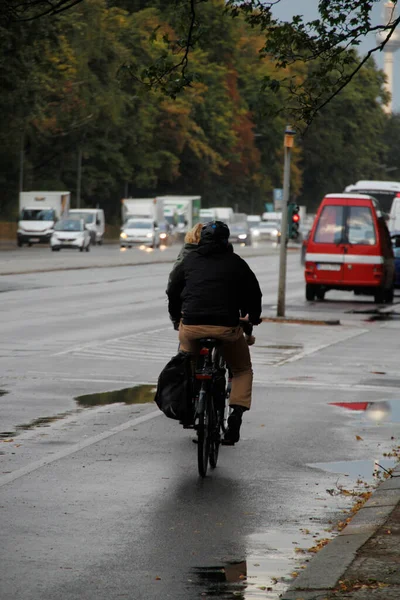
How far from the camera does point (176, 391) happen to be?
9570mm

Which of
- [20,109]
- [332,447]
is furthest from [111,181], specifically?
[332,447]

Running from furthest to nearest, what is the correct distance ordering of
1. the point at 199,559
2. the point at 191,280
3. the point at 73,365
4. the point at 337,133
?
the point at 337,133
the point at 73,365
the point at 191,280
the point at 199,559

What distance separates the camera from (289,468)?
996 centimetres

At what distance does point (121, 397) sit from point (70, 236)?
180 feet

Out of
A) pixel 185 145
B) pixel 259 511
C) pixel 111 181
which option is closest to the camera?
pixel 259 511

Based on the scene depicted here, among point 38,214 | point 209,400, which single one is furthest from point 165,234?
point 209,400

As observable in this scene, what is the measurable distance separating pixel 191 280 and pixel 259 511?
79.7 inches

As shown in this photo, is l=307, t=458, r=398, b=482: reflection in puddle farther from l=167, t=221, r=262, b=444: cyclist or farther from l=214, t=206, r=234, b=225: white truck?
l=214, t=206, r=234, b=225: white truck

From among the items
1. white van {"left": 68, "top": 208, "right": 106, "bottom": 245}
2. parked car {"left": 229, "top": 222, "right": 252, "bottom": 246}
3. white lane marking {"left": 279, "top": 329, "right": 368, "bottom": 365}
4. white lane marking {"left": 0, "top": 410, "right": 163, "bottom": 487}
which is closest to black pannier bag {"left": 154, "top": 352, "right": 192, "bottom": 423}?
white lane marking {"left": 0, "top": 410, "right": 163, "bottom": 487}

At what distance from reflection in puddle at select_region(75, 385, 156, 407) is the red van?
64.3 feet

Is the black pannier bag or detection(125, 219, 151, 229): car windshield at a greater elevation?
the black pannier bag

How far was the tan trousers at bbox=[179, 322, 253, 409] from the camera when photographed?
32.0 feet

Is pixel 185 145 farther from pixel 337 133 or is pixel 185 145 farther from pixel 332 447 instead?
pixel 332 447

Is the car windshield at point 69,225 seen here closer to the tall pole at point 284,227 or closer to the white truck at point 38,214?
the white truck at point 38,214
